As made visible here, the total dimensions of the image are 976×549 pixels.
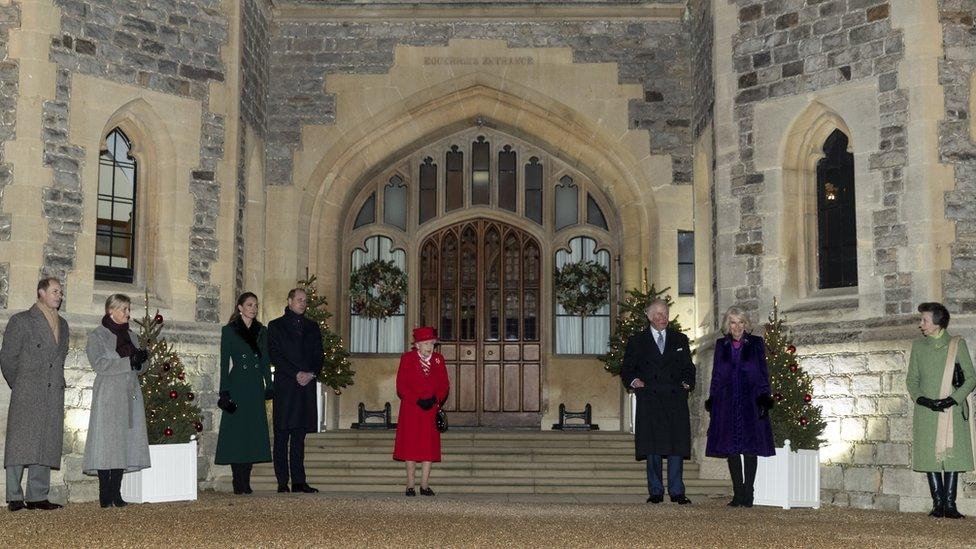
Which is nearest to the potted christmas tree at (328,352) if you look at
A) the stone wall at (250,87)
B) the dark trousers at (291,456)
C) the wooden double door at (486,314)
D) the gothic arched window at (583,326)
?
the stone wall at (250,87)

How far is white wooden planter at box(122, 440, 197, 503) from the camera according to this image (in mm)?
10164

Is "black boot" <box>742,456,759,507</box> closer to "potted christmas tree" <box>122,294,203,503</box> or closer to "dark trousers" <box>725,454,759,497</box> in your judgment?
"dark trousers" <box>725,454,759,497</box>

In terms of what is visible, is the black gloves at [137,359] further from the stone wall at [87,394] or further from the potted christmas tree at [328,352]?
the potted christmas tree at [328,352]

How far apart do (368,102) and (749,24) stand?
454 centimetres

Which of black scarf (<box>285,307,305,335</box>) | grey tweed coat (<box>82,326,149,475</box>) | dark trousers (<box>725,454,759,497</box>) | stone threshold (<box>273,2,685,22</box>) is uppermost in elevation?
stone threshold (<box>273,2,685,22</box>)

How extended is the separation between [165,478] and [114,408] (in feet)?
3.78

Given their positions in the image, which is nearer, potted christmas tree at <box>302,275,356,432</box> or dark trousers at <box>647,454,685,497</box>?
dark trousers at <box>647,454,685,497</box>

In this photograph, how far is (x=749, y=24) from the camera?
1269 centimetres

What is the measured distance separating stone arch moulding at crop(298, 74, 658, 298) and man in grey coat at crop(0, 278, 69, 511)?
5731mm

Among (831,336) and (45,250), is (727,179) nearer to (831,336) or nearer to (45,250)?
(831,336)

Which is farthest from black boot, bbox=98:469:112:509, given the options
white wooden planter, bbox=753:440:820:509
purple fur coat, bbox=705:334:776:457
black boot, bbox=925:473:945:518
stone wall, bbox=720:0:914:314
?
stone wall, bbox=720:0:914:314

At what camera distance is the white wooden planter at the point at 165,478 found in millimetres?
10164

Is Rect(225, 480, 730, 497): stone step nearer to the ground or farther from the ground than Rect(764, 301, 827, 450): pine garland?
nearer to the ground

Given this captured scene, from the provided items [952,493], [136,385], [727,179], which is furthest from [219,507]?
[727,179]
